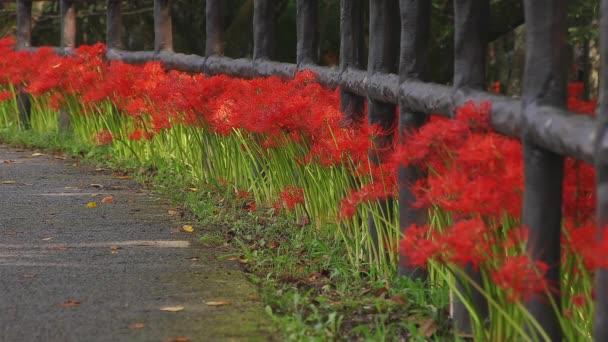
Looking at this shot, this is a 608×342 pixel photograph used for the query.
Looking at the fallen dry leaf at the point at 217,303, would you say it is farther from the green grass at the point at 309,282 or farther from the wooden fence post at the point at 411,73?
the wooden fence post at the point at 411,73

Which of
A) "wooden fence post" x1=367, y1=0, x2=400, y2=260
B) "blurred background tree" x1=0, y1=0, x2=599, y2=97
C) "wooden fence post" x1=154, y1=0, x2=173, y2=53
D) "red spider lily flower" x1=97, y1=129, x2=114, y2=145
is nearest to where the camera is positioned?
"wooden fence post" x1=367, y1=0, x2=400, y2=260

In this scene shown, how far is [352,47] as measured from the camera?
6125mm

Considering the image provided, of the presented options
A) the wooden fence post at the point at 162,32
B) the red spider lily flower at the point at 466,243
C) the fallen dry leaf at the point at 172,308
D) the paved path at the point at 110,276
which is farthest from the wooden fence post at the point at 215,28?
the red spider lily flower at the point at 466,243

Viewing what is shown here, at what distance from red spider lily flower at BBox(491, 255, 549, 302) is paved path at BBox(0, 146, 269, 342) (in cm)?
101

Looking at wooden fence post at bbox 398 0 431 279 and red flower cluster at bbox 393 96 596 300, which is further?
wooden fence post at bbox 398 0 431 279

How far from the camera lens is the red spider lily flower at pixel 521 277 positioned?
3.21 metres

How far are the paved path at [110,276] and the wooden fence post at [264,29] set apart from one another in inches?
50.7

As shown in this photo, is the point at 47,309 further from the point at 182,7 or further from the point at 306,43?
the point at 182,7

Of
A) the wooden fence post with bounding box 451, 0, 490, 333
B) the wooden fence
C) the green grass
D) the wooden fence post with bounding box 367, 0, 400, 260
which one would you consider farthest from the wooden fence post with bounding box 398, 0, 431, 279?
the wooden fence post with bounding box 451, 0, 490, 333

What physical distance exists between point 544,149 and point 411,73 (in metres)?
1.57

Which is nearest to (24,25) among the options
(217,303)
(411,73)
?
(411,73)

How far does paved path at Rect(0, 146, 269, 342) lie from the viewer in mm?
4117

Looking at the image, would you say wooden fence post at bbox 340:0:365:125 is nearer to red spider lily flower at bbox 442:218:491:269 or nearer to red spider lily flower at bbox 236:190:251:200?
red spider lily flower at bbox 236:190:251:200

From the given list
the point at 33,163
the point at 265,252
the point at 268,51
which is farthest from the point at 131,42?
the point at 265,252
